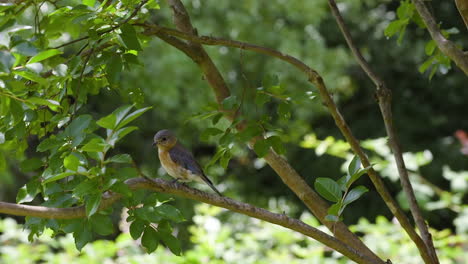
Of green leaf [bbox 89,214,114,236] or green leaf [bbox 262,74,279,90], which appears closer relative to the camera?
green leaf [bbox 89,214,114,236]

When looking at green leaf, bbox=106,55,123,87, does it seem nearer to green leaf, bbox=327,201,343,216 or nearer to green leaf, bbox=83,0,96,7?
green leaf, bbox=83,0,96,7

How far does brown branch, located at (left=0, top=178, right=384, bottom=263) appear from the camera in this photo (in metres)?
1.36

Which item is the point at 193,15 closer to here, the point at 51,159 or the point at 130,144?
the point at 130,144

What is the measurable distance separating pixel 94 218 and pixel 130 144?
215 inches

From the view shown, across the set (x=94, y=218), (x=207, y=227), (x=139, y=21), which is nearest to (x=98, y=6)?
(x=139, y=21)

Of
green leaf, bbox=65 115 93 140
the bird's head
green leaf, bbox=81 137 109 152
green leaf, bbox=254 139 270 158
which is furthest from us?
the bird's head

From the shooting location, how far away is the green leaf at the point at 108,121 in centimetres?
125

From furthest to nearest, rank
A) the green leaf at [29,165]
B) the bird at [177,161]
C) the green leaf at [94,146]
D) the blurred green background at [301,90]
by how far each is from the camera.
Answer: the blurred green background at [301,90] → the bird at [177,161] → the green leaf at [29,165] → the green leaf at [94,146]

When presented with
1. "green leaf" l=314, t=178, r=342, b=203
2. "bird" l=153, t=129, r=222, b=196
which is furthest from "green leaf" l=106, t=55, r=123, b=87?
"bird" l=153, t=129, r=222, b=196

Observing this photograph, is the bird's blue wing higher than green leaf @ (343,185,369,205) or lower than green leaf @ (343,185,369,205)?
lower

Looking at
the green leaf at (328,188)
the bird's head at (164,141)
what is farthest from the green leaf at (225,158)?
the bird's head at (164,141)

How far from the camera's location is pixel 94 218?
4.70ft

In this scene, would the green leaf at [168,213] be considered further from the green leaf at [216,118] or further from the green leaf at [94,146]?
the green leaf at [216,118]

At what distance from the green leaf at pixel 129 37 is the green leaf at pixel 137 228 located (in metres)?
0.39
